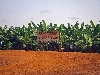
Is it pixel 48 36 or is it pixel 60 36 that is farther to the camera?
pixel 60 36

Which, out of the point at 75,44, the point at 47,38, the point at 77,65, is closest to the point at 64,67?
the point at 77,65

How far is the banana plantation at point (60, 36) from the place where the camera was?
21511mm

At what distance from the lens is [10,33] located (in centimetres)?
2597

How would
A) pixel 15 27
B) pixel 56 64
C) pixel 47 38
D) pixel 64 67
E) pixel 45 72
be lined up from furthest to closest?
pixel 15 27
pixel 47 38
pixel 56 64
pixel 64 67
pixel 45 72

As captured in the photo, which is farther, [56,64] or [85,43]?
[85,43]

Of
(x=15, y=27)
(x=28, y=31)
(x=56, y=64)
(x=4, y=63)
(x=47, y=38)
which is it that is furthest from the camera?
(x=15, y=27)

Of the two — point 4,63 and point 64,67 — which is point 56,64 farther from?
point 4,63

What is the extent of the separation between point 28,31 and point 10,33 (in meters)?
2.72

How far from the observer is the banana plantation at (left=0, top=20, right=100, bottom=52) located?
2151 centimetres

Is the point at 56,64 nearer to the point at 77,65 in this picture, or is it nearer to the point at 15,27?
the point at 77,65

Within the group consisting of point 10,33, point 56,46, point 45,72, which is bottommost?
point 45,72

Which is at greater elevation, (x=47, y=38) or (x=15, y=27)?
(x=15, y=27)

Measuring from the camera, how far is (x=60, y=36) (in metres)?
23.5

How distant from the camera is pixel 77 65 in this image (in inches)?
456
